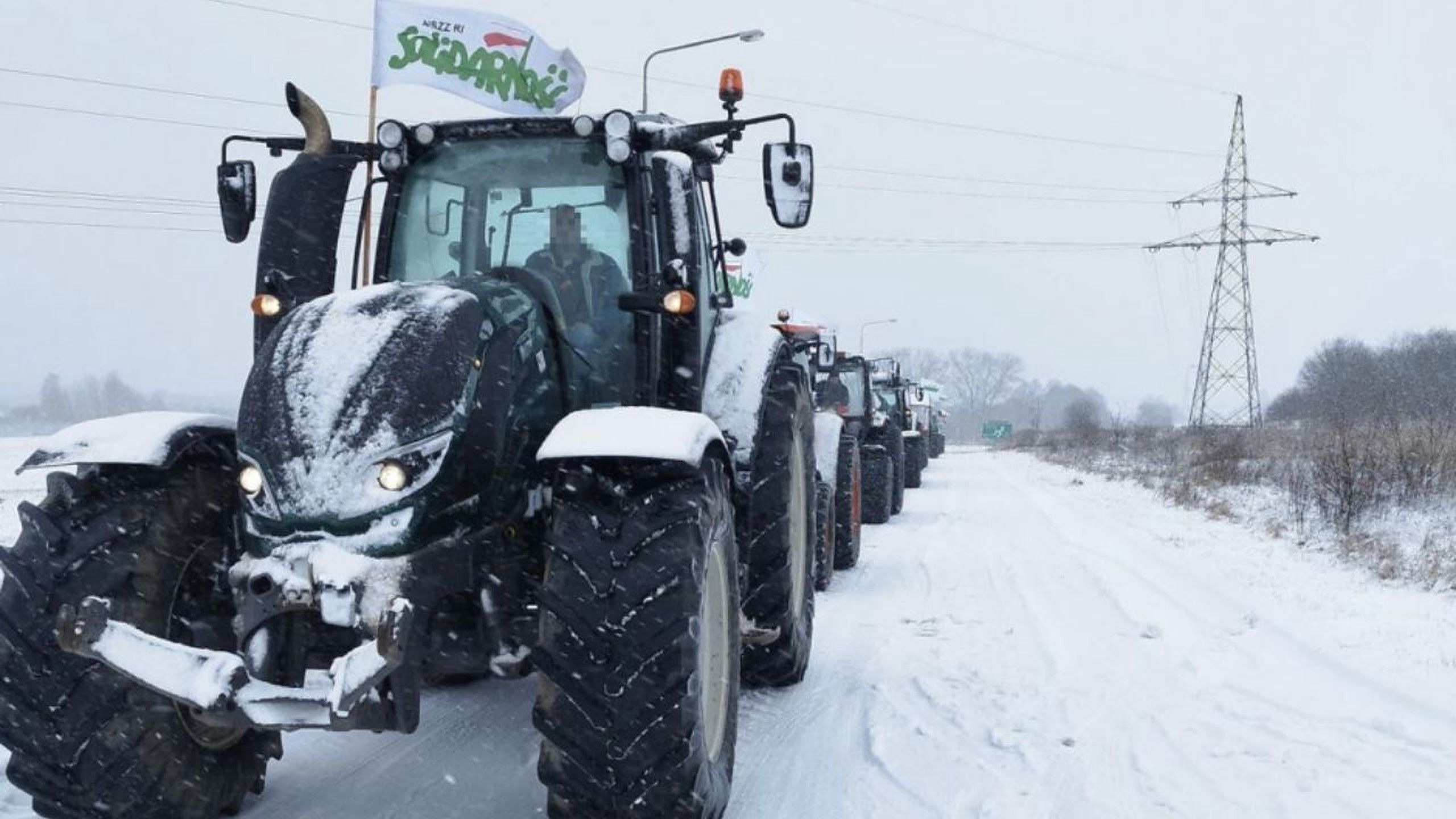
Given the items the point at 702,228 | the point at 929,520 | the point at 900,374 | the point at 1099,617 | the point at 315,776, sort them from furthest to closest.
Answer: the point at 900,374 < the point at 929,520 < the point at 1099,617 < the point at 702,228 < the point at 315,776

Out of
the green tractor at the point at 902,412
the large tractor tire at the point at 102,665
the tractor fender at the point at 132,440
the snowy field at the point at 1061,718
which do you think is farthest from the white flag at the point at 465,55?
the green tractor at the point at 902,412

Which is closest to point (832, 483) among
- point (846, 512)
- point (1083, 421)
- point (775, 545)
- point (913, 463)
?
point (846, 512)

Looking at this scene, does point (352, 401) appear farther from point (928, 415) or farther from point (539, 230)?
point (928, 415)

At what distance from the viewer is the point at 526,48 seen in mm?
10445

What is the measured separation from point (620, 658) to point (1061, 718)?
2.70 meters

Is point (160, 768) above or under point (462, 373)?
under

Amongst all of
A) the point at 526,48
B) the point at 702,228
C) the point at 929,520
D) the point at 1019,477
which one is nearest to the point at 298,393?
the point at 702,228

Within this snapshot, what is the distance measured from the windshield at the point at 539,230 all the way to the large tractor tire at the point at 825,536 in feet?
13.6

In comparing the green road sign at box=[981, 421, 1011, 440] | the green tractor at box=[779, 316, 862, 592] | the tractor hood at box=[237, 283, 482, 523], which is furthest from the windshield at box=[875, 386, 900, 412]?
the green road sign at box=[981, 421, 1011, 440]

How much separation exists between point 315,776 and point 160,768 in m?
0.87

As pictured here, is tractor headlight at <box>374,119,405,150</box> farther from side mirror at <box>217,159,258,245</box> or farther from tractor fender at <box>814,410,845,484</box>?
tractor fender at <box>814,410,845,484</box>

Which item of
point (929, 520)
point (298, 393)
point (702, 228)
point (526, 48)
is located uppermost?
point (526, 48)

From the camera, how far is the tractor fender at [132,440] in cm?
326

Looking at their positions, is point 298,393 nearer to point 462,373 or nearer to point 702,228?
point 462,373
